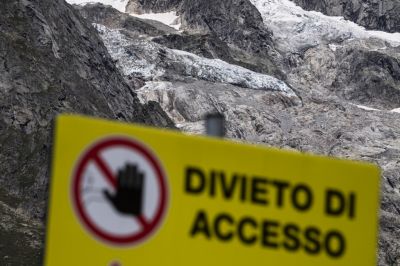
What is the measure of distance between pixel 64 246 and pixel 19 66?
106288 mm

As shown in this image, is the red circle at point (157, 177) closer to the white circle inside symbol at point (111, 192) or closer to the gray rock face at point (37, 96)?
the white circle inside symbol at point (111, 192)

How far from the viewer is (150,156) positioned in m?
8.39

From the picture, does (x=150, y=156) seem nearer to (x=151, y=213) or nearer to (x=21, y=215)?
(x=151, y=213)

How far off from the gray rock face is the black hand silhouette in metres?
75.6

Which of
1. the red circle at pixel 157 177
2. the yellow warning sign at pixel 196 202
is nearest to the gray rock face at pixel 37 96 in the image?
the yellow warning sign at pixel 196 202

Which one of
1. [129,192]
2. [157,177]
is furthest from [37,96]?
[129,192]

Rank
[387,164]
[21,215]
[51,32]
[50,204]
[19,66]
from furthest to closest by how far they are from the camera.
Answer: [387,164], [51,32], [19,66], [21,215], [50,204]

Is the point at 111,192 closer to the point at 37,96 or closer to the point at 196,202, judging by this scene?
the point at 196,202

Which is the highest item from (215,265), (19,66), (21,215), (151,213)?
(19,66)

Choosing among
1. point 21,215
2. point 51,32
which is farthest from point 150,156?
point 51,32

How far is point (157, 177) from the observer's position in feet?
27.6

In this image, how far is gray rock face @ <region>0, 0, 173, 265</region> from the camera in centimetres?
9288

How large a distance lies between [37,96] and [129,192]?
103835mm

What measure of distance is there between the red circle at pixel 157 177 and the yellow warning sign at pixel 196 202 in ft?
0.03
